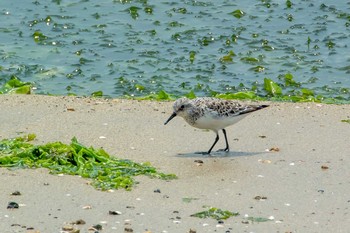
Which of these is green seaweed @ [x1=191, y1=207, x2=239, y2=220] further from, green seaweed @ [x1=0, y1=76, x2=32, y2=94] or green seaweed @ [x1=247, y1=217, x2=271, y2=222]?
green seaweed @ [x1=0, y1=76, x2=32, y2=94]

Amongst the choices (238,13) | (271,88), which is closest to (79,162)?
(271,88)

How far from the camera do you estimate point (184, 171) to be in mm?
9656

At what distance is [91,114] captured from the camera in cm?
1170

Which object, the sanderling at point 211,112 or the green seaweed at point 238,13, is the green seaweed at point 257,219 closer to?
the sanderling at point 211,112

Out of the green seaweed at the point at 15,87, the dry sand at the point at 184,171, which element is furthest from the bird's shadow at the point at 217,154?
the green seaweed at the point at 15,87

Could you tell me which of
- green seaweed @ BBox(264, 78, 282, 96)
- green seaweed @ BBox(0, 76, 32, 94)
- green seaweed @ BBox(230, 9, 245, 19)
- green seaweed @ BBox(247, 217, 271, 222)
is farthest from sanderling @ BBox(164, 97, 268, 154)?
green seaweed @ BBox(230, 9, 245, 19)

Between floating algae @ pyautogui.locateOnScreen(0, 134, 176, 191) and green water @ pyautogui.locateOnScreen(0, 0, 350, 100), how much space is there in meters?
4.22

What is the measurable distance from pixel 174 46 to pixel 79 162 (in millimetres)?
6942

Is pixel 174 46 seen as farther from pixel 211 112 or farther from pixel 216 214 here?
pixel 216 214

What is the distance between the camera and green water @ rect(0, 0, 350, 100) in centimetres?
1456

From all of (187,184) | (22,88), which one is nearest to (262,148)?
(187,184)

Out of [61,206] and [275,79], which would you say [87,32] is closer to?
[275,79]

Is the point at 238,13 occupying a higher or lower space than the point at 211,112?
lower

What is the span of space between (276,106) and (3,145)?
3.98 metres
